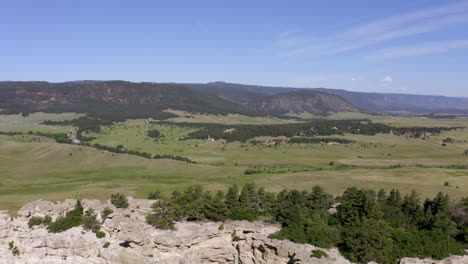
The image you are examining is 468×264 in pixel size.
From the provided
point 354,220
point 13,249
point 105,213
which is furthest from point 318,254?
point 13,249

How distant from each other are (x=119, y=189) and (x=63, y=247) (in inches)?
2206

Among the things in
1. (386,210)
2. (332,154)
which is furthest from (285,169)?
(386,210)

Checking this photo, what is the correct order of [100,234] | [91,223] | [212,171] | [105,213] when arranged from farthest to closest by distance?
[212,171] < [105,213] < [91,223] < [100,234]

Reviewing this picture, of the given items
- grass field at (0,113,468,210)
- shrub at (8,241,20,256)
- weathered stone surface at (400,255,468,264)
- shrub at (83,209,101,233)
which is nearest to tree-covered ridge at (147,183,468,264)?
weathered stone surface at (400,255,468,264)

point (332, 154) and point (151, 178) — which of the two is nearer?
point (151, 178)

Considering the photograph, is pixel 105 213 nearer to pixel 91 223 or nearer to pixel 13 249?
pixel 91 223

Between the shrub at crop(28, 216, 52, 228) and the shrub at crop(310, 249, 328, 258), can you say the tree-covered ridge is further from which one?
the shrub at crop(28, 216, 52, 228)

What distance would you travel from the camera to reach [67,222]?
4772 cm

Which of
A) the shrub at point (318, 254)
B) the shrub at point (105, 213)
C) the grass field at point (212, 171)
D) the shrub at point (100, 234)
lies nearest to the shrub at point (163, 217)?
the shrub at point (100, 234)

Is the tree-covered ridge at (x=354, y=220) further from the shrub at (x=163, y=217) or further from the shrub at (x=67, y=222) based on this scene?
the shrub at (x=67, y=222)

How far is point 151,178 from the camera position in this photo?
416ft

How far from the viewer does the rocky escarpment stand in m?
39.3

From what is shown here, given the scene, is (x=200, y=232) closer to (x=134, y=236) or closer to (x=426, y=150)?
(x=134, y=236)

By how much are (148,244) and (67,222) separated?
14.5m
